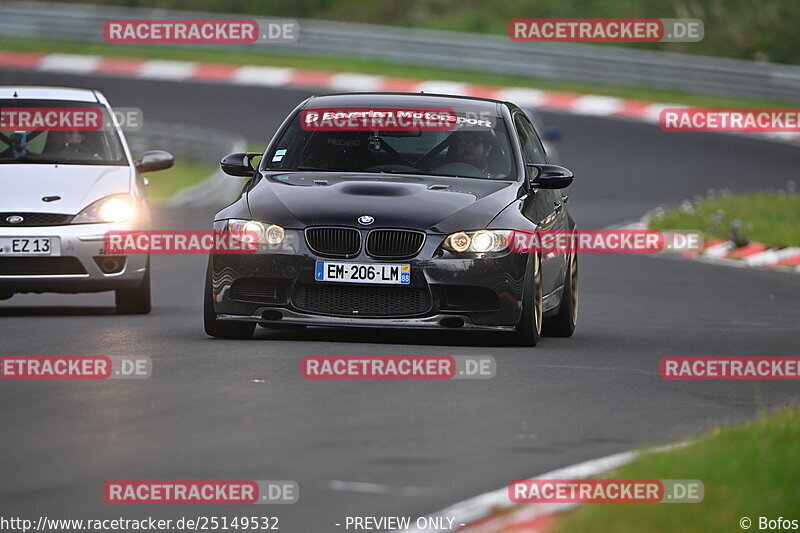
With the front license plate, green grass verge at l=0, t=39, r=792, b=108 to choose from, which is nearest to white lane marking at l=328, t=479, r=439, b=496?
the front license plate

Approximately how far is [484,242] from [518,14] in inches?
1467

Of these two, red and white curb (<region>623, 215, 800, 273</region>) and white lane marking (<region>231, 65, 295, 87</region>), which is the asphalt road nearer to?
red and white curb (<region>623, 215, 800, 273</region>)

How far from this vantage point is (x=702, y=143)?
1344 inches

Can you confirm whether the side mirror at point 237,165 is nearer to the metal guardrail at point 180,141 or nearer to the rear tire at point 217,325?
the rear tire at point 217,325

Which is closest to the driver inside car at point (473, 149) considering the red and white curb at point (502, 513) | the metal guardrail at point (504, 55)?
the red and white curb at point (502, 513)

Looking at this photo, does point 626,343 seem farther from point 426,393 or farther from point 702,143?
point 702,143

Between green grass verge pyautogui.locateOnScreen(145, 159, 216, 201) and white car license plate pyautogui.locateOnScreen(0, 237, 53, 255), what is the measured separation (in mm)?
16642

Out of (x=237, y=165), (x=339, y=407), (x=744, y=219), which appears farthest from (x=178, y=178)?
(x=339, y=407)

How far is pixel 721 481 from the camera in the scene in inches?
238

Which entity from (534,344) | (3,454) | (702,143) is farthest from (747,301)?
(702,143)

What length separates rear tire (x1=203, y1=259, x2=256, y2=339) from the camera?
1066 cm

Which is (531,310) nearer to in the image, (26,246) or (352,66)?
(26,246)

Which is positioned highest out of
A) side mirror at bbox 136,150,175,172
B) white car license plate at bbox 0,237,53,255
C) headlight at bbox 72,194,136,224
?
side mirror at bbox 136,150,175,172

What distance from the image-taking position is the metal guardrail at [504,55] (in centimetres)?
3728
